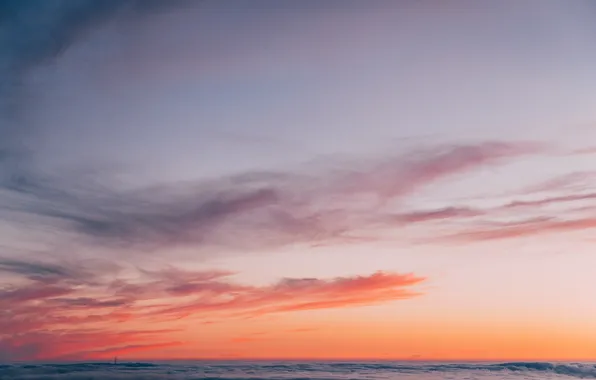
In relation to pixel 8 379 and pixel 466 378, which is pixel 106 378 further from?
pixel 466 378

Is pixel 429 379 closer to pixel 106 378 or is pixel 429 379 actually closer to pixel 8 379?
pixel 106 378

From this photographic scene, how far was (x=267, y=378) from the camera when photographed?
114m

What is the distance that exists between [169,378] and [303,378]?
24893mm

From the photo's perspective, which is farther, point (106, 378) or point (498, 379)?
point (498, 379)

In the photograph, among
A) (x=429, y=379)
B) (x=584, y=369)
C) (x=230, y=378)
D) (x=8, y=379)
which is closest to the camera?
(x=8, y=379)

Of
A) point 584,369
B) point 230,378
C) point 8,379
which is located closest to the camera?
point 8,379

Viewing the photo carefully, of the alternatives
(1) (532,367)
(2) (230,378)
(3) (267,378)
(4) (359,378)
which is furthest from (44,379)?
(1) (532,367)

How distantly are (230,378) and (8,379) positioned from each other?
37781mm

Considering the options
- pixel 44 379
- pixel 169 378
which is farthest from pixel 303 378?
pixel 44 379

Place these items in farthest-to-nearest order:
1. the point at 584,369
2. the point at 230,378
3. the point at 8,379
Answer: the point at 584,369
the point at 230,378
the point at 8,379

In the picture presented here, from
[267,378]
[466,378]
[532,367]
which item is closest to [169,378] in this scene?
[267,378]

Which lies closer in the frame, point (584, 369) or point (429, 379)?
point (429, 379)

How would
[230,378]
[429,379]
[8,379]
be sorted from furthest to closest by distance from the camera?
1. [429,379]
2. [230,378]
3. [8,379]

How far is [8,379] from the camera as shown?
10225 cm
